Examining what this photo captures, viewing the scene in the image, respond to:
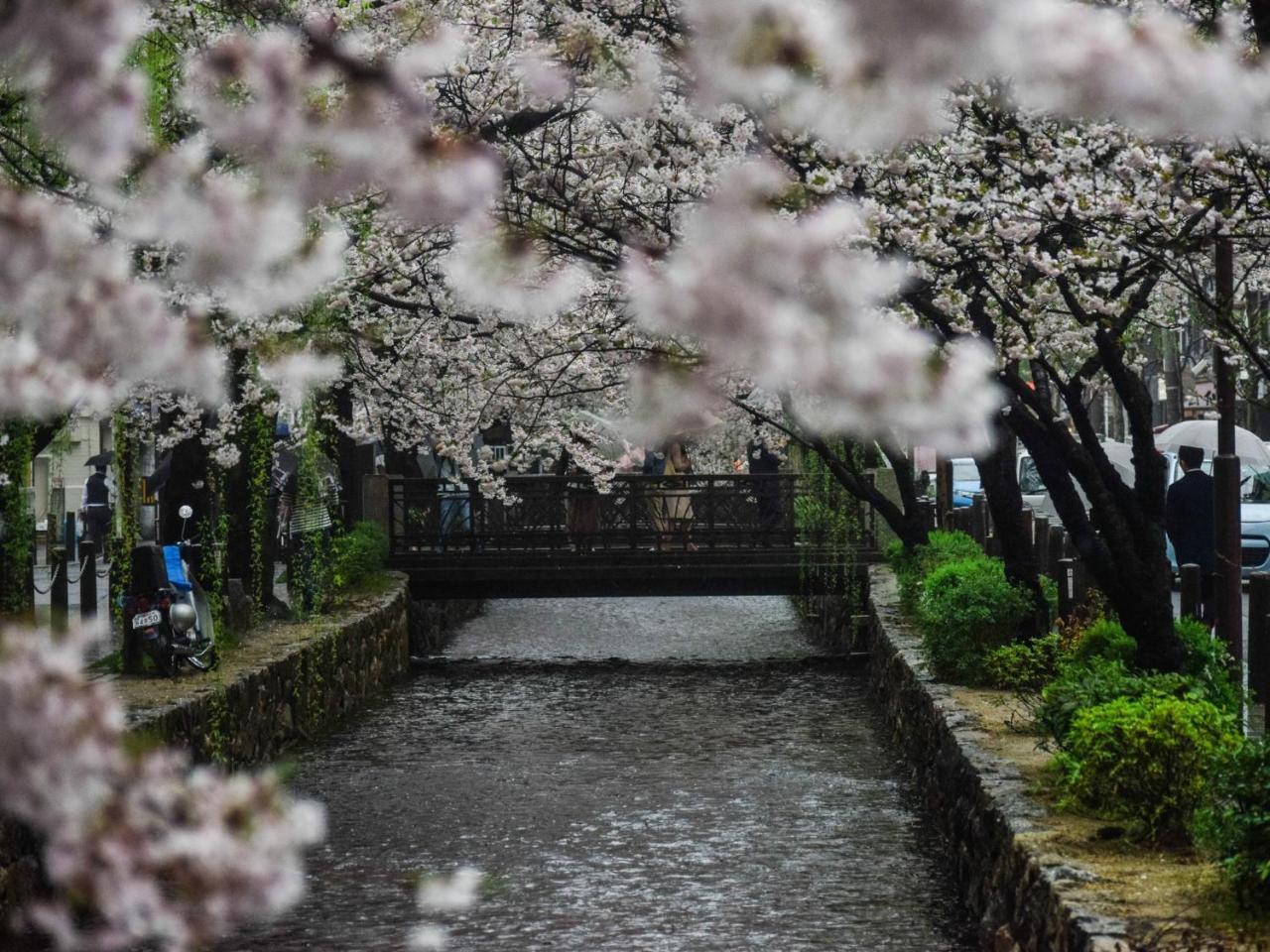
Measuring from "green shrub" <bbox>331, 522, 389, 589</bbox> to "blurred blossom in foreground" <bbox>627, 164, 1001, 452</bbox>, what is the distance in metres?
17.0

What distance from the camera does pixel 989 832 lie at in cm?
815

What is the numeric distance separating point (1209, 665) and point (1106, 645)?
0.88 metres

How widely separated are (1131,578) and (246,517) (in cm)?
1052

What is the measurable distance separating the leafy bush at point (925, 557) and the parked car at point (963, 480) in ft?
53.4

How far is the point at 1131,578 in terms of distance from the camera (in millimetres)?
10141

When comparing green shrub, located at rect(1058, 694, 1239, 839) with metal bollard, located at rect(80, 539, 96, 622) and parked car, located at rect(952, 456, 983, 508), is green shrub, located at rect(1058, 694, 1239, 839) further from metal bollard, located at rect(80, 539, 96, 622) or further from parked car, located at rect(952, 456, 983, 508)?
parked car, located at rect(952, 456, 983, 508)

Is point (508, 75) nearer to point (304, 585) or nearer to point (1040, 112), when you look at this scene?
point (1040, 112)

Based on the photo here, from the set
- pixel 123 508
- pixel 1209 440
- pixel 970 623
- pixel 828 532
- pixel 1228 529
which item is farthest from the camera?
pixel 1209 440

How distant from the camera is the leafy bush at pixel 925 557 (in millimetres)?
17625

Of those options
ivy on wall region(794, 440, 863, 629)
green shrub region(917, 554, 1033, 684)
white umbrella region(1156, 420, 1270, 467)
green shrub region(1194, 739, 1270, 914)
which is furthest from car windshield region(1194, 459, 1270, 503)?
green shrub region(1194, 739, 1270, 914)

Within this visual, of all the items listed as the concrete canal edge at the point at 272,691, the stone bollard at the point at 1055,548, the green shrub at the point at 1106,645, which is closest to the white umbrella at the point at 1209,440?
the stone bollard at the point at 1055,548

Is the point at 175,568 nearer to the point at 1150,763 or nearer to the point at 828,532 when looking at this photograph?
the point at 1150,763

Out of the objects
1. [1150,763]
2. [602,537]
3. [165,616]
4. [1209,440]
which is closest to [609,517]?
[602,537]

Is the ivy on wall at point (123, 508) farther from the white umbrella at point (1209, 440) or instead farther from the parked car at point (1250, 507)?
the parked car at point (1250, 507)
